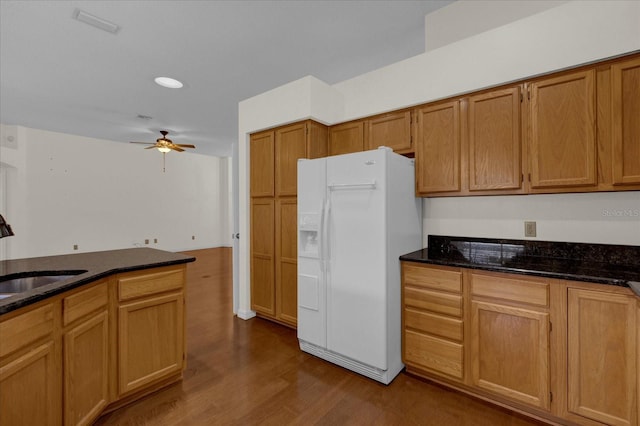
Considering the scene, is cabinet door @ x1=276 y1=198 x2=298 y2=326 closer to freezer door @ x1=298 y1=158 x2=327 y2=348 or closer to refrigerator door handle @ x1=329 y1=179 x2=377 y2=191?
freezer door @ x1=298 y1=158 x2=327 y2=348

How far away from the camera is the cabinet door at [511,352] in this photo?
175 centimetres

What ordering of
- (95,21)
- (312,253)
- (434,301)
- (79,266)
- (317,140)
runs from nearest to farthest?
(79,266) < (434,301) < (312,253) < (95,21) < (317,140)

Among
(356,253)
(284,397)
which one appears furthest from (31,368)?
(356,253)

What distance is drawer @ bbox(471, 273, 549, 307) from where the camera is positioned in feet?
5.75

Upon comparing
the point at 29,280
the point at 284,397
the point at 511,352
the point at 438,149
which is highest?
the point at 438,149

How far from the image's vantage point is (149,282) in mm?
1963

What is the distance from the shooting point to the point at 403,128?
272cm

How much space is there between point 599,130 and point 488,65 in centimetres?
87

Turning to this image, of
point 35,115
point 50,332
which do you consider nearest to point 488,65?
point 50,332

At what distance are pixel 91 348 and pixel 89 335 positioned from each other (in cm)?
8

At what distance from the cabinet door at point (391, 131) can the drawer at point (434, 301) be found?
49.2 inches

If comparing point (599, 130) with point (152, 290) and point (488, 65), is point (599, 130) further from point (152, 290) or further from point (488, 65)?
point (152, 290)

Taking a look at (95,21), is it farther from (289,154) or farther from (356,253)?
(356,253)

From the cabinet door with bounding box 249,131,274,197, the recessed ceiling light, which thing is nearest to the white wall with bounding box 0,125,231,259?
the recessed ceiling light
